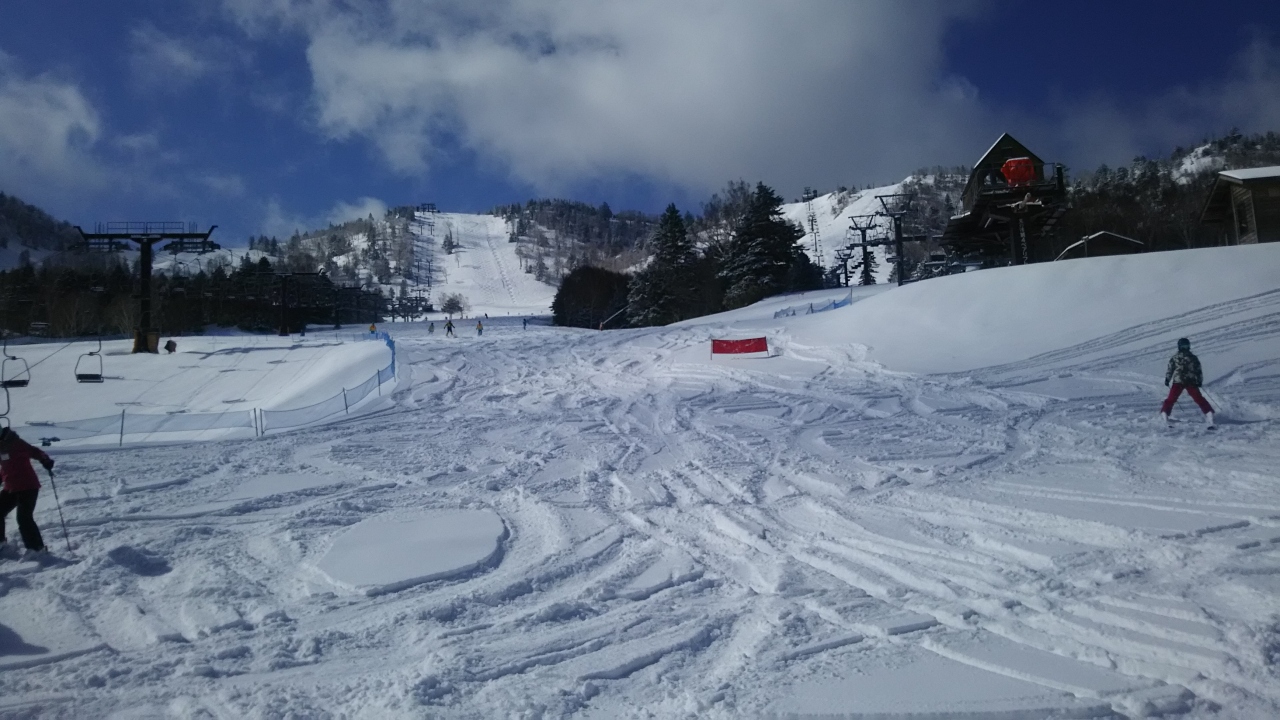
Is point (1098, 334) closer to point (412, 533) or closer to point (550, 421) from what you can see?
point (550, 421)

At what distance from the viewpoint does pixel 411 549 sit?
6.79 m

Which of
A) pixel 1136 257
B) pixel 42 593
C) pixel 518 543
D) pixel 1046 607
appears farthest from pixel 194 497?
pixel 1136 257

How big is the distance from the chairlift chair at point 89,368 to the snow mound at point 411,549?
33630 millimetres

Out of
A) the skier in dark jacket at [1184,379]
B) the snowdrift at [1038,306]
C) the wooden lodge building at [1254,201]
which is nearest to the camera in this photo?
the skier in dark jacket at [1184,379]

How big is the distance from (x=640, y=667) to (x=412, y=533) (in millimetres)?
4053

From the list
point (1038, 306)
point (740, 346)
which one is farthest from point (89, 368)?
point (1038, 306)

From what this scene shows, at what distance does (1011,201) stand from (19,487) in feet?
131

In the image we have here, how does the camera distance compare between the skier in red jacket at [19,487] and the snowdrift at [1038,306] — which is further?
the snowdrift at [1038,306]

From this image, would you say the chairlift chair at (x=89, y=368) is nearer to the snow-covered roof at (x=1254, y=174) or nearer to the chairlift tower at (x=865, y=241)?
the chairlift tower at (x=865, y=241)

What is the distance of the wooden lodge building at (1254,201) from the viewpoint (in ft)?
102

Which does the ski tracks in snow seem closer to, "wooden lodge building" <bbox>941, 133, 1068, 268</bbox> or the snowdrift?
the snowdrift

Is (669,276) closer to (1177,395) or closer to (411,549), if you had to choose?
(1177,395)

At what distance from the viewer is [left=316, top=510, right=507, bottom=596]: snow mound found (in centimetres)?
596

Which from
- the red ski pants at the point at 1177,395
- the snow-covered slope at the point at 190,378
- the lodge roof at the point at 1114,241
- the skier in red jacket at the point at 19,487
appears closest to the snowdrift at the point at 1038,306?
the red ski pants at the point at 1177,395
